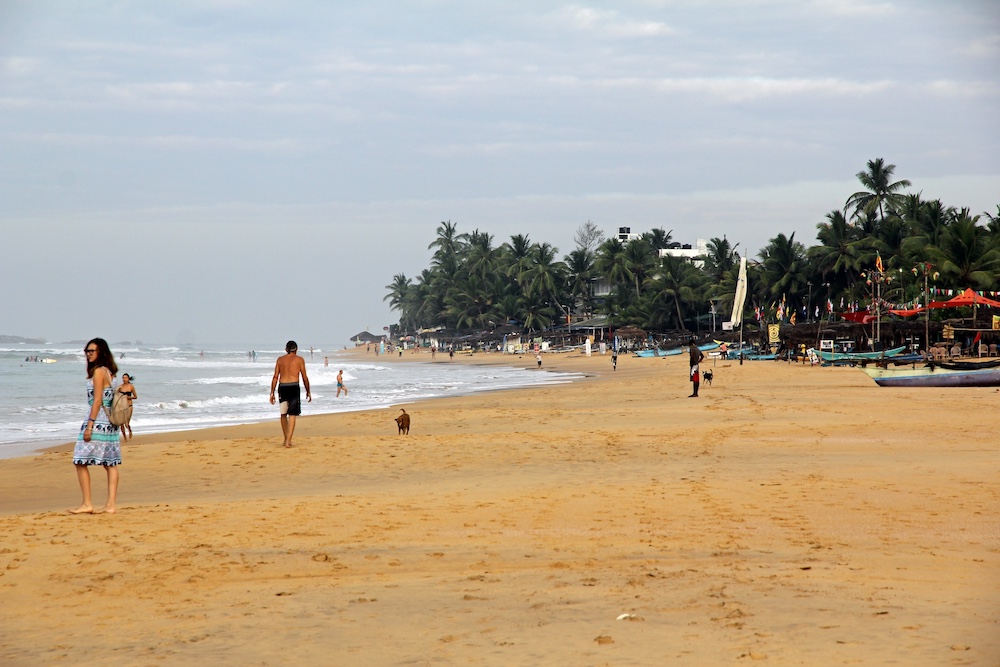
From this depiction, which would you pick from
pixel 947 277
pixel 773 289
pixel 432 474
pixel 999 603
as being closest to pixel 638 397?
pixel 432 474

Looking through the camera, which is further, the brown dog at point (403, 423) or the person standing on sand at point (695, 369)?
the person standing on sand at point (695, 369)

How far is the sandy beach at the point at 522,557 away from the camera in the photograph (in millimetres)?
4492

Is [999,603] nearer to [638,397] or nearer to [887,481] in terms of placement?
[887,481]

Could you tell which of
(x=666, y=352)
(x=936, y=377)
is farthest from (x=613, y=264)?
(x=936, y=377)

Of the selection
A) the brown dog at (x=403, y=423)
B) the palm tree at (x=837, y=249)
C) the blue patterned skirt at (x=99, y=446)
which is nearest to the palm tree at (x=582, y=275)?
the palm tree at (x=837, y=249)

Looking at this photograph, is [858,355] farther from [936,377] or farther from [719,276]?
[719,276]

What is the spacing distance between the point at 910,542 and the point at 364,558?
3713 mm

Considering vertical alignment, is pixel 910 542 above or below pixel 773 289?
below

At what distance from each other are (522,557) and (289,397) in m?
7.81

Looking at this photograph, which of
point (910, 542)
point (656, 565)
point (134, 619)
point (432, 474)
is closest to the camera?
point (134, 619)

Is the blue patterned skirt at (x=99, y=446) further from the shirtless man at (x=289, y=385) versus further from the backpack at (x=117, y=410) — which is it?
the shirtless man at (x=289, y=385)

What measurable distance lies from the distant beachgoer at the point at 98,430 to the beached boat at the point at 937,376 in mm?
20565

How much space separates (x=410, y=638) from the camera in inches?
182

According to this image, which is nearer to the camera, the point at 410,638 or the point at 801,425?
the point at 410,638
